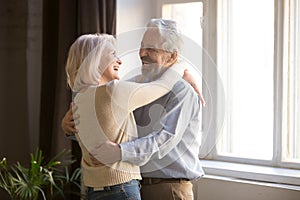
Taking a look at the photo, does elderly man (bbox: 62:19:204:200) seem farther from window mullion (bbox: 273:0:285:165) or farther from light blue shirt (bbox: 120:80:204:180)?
window mullion (bbox: 273:0:285:165)

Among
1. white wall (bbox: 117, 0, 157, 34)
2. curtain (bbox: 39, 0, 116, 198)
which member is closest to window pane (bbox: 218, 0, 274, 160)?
white wall (bbox: 117, 0, 157, 34)

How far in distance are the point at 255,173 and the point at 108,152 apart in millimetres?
954

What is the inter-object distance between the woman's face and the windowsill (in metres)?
0.97

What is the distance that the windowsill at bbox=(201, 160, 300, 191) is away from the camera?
2.37 metres

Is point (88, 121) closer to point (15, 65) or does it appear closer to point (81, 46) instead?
point (81, 46)

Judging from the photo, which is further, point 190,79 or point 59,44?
point 59,44

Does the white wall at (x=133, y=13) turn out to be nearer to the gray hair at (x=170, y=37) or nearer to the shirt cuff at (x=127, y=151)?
the gray hair at (x=170, y=37)

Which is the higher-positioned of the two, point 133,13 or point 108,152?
point 133,13

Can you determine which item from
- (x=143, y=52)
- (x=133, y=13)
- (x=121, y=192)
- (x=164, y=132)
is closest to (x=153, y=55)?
(x=143, y=52)

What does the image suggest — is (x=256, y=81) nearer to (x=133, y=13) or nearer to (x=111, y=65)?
(x=133, y=13)

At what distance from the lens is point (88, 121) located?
1.80m

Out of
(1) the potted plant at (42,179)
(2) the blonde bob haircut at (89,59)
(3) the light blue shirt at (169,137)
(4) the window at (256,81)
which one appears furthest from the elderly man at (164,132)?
(1) the potted plant at (42,179)

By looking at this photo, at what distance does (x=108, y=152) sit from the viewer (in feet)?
5.81

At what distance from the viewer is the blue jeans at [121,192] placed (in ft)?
5.97
